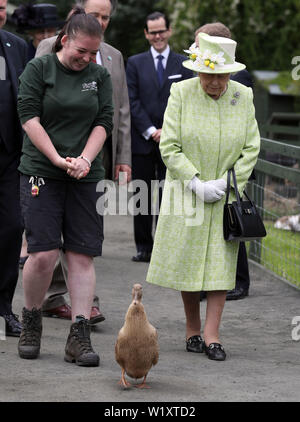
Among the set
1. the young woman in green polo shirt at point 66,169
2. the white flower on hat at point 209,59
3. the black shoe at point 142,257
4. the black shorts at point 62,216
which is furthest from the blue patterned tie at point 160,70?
the black shorts at point 62,216

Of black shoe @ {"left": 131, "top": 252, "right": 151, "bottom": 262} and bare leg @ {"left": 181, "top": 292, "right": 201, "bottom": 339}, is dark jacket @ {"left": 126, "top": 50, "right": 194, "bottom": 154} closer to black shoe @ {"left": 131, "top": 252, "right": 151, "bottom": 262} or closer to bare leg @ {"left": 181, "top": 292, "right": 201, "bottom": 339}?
black shoe @ {"left": 131, "top": 252, "right": 151, "bottom": 262}

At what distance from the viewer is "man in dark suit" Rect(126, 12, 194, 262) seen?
1013cm

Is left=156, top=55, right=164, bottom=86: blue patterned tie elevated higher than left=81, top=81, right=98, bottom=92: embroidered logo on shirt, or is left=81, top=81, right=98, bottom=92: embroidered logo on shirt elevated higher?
left=81, top=81, right=98, bottom=92: embroidered logo on shirt

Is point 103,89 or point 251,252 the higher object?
point 103,89

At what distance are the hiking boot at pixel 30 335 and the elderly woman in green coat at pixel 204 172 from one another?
77 cm

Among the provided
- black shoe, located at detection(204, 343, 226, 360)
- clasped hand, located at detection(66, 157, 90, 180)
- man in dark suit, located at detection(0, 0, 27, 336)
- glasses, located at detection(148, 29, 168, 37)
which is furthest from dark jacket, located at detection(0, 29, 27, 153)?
glasses, located at detection(148, 29, 168, 37)

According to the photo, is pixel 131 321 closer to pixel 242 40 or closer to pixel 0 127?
pixel 0 127

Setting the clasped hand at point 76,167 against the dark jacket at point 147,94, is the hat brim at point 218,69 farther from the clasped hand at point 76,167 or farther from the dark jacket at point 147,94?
the dark jacket at point 147,94

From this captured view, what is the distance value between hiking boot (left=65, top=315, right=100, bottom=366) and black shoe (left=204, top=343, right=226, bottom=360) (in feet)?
2.44

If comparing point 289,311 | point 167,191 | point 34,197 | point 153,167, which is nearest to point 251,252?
point 153,167

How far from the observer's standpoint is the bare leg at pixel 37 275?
6000 millimetres

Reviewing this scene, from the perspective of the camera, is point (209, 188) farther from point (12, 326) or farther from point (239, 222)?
point (12, 326)

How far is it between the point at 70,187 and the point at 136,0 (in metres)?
16.9

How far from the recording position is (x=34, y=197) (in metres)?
5.99
